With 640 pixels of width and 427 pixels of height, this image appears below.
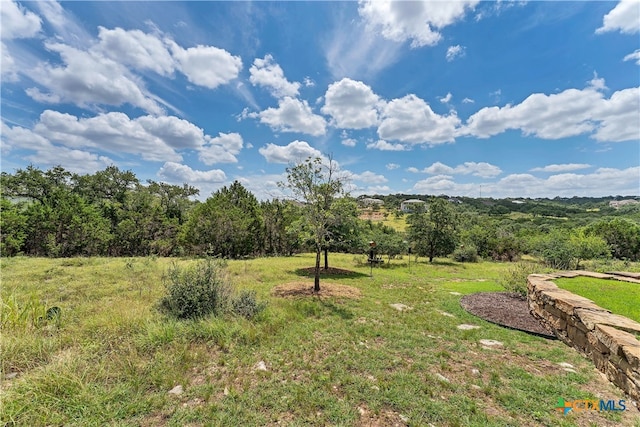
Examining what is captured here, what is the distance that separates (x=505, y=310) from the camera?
701cm

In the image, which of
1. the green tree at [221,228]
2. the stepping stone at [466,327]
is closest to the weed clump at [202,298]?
the stepping stone at [466,327]

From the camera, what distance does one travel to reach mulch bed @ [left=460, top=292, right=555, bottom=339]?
5.88 metres

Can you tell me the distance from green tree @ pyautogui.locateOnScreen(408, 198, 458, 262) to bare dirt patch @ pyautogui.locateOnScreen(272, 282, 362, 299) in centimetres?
1269

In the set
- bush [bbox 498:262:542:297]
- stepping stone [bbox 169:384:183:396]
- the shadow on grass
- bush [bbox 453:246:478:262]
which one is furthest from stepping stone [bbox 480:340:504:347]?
bush [bbox 453:246:478:262]

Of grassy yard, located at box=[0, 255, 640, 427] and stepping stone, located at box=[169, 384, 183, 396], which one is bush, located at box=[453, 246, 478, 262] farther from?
stepping stone, located at box=[169, 384, 183, 396]

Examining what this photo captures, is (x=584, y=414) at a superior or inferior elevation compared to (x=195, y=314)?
inferior

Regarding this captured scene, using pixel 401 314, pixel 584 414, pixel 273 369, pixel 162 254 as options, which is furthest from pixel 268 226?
pixel 584 414

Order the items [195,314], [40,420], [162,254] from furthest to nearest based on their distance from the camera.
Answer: [162,254] < [195,314] < [40,420]

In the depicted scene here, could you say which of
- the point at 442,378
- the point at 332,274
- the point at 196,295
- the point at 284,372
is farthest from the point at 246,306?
the point at 332,274

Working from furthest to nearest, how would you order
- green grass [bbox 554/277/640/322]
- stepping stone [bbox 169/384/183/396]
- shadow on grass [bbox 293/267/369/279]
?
shadow on grass [bbox 293/267/369/279]
green grass [bbox 554/277/640/322]
stepping stone [bbox 169/384/183/396]

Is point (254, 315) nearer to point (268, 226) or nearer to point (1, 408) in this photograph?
point (1, 408)

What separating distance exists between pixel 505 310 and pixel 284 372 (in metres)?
6.34

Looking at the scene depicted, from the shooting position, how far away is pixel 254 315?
5.64 meters

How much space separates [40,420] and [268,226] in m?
21.7
